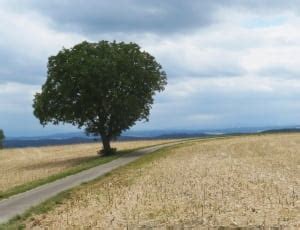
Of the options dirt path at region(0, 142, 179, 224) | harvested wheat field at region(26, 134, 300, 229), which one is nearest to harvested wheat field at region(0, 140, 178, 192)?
dirt path at region(0, 142, 179, 224)

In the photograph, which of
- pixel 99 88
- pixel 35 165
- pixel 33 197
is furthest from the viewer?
pixel 99 88

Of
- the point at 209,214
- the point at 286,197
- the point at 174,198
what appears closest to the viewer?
the point at 209,214

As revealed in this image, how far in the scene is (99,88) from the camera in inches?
2584

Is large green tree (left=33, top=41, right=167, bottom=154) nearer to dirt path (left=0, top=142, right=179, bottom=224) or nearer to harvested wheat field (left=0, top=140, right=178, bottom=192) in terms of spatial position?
harvested wheat field (left=0, top=140, right=178, bottom=192)

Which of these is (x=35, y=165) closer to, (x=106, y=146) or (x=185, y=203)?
(x=106, y=146)

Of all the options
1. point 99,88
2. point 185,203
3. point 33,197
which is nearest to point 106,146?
point 99,88

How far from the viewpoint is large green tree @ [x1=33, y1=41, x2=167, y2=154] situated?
65688mm

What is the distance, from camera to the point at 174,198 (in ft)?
73.1

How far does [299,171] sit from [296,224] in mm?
17491

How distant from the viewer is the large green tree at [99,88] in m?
65.7

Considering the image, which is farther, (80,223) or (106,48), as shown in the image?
(106,48)

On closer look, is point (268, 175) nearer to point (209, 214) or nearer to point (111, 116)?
point (209, 214)

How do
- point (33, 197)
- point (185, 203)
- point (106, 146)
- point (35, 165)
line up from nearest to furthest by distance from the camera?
point (185, 203), point (33, 197), point (35, 165), point (106, 146)

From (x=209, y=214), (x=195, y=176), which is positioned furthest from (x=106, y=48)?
(x=209, y=214)
